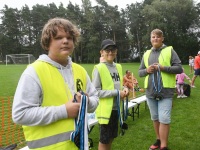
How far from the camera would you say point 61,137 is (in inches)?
72.3

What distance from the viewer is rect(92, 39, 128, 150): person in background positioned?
3350 millimetres

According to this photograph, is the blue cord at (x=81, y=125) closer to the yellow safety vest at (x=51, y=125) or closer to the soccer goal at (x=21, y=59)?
the yellow safety vest at (x=51, y=125)

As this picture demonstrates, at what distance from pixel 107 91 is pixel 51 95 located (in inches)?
62.7

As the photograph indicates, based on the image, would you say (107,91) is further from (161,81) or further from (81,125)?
(81,125)

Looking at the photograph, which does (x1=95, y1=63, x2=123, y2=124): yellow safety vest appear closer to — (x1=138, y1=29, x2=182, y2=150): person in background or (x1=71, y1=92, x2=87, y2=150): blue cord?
(x1=138, y1=29, x2=182, y2=150): person in background

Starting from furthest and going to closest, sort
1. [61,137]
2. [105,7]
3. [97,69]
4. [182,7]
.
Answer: [105,7] < [182,7] < [97,69] < [61,137]

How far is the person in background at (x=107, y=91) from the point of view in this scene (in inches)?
132

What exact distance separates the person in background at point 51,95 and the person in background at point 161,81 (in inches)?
86.6

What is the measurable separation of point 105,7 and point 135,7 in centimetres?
700

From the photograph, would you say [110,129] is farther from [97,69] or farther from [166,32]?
[166,32]

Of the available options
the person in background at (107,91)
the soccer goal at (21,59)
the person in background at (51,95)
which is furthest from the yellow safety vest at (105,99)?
the soccer goal at (21,59)

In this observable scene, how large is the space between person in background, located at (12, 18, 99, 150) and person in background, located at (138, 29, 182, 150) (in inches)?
86.6

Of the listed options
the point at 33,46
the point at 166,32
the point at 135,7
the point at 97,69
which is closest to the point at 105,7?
the point at 135,7

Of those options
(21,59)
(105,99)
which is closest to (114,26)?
(21,59)
